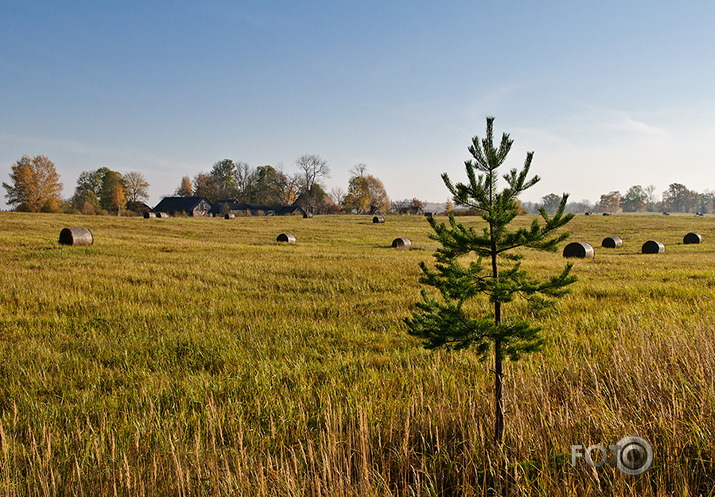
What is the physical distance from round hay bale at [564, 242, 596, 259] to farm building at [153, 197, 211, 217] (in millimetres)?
75689

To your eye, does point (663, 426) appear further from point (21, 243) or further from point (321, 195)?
point (321, 195)

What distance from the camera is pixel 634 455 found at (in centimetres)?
238

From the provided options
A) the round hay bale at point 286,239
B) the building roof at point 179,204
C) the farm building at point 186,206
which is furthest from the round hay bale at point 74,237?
the building roof at point 179,204

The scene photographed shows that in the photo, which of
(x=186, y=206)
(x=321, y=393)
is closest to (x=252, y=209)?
(x=186, y=206)

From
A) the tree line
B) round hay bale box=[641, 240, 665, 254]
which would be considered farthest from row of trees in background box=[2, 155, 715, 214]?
round hay bale box=[641, 240, 665, 254]

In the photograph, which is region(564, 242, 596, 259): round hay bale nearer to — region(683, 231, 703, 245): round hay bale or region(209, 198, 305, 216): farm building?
region(683, 231, 703, 245): round hay bale

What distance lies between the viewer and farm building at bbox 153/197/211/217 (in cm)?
8262

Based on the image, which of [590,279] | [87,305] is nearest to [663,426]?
[87,305]

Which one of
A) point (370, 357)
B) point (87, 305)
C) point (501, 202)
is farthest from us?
point (87, 305)

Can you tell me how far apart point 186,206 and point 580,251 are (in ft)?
263

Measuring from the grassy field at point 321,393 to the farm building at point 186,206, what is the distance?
253ft

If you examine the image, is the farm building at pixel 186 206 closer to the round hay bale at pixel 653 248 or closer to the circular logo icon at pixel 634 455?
the round hay bale at pixel 653 248

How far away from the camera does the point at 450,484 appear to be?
8.38 feet

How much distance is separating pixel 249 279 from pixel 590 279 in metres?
10.0
